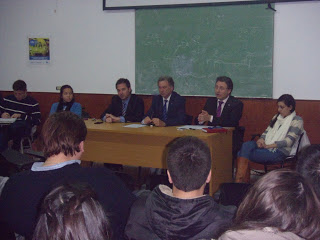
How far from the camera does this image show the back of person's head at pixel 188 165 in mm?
1746

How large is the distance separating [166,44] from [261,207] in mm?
4856

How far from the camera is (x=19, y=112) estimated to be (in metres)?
6.14

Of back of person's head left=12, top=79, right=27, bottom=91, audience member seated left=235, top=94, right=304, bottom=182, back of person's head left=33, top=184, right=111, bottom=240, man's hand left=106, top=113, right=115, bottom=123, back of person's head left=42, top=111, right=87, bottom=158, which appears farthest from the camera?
back of person's head left=12, top=79, right=27, bottom=91

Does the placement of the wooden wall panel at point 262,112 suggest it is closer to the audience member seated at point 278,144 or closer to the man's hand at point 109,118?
the audience member seated at point 278,144

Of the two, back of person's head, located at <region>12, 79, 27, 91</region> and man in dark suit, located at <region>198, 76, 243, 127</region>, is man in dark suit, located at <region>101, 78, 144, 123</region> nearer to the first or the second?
man in dark suit, located at <region>198, 76, 243, 127</region>

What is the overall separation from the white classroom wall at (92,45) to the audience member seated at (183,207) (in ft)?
12.2

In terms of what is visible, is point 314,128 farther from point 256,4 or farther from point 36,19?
point 36,19

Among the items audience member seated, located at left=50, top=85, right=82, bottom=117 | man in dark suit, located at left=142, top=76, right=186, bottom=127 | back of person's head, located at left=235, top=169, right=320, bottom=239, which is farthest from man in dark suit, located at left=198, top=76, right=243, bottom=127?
back of person's head, located at left=235, top=169, right=320, bottom=239

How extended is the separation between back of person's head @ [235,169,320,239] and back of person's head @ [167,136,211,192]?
0.56 meters

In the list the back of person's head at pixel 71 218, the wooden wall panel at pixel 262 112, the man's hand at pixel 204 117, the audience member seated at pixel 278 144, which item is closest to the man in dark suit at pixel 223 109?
the man's hand at pixel 204 117

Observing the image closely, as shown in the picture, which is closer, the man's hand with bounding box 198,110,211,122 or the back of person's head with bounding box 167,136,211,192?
the back of person's head with bounding box 167,136,211,192

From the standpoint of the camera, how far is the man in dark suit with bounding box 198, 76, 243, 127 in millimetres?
4801

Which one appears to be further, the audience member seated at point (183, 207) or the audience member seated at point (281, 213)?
the audience member seated at point (183, 207)

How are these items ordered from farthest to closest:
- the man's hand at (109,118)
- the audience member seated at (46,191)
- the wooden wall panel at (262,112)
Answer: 1. the wooden wall panel at (262,112)
2. the man's hand at (109,118)
3. the audience member seated at (46,191)
